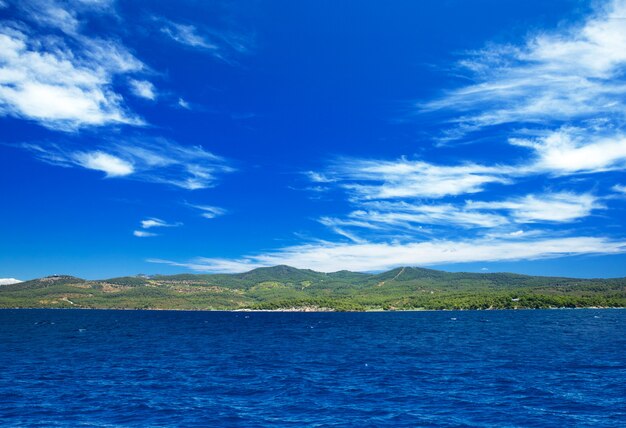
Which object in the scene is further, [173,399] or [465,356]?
[465,356]

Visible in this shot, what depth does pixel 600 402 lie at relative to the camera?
4516cm

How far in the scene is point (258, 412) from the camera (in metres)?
43.3

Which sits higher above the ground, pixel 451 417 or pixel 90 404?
pixel 90 404

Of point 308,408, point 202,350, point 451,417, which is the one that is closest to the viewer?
point 451,417

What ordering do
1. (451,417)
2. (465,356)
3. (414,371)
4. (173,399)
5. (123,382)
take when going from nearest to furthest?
(451,417), (173,399), (123,382), (414,371), (465,356)

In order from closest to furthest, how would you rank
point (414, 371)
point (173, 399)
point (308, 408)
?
point (308, 408) < point (173, 399) < point (414, 371)

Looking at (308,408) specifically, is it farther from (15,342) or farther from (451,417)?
(15,342)

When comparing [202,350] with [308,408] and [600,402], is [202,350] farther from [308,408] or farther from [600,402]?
[600,402]

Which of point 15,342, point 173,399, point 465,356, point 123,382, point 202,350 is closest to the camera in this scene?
point 173,399

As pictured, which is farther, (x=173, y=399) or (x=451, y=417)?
(x=173, y=399)

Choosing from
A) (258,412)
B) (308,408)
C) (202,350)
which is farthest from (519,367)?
(202,350)

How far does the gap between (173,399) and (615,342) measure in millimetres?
102827

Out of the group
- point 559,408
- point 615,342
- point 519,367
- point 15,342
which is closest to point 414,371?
point 519,367

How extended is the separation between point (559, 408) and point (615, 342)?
249 ft
